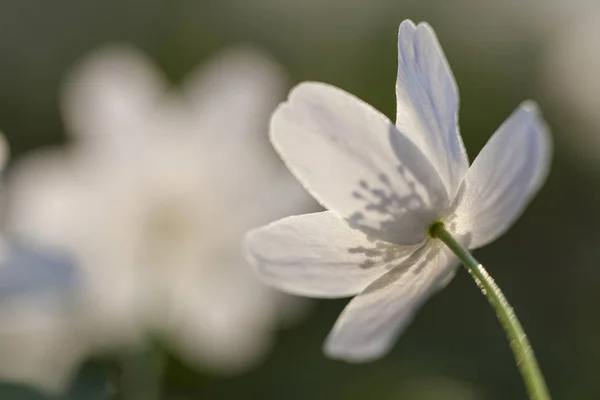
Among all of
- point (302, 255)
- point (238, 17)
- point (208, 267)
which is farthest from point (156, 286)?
point (238, 17)

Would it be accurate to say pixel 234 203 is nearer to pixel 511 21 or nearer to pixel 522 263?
pixel 522 263

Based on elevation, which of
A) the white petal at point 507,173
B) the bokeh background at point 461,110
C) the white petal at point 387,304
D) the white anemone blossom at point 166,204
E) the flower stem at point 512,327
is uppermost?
the white petal at point 507,173

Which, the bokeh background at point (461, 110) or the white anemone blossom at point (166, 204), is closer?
the white anemone blossom at point (166, 204)

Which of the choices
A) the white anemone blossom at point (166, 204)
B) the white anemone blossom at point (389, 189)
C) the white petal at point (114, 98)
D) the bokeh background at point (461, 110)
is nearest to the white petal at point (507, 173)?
the white anemone blossom at point (389, 189)

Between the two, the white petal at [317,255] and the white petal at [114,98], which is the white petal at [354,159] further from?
the white petal at [114,98]

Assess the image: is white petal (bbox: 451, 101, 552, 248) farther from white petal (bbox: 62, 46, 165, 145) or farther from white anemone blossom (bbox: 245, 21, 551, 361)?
white petal (bbox: 62, 46, 165, 145)
